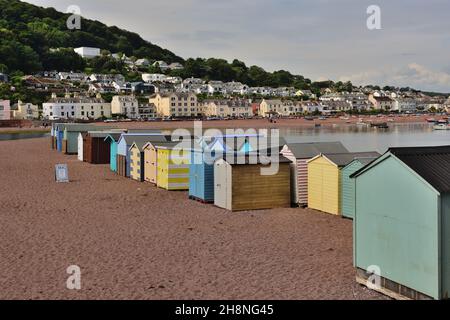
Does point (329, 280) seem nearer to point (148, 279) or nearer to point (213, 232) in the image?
point (148, 279)

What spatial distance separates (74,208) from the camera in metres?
17.2

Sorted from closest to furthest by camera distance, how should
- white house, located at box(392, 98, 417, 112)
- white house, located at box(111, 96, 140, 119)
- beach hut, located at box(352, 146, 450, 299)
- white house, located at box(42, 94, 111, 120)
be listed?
beach hut, located at box(352, 146, 450, 299) < white house, located at box(42, 94, 111, 120) < white house, located at box(111, 96, 140, 119) < white house, located at box(392, 98, 417, 112)

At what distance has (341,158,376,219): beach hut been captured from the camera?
1469 cm

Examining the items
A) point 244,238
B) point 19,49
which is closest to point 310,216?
point 244,238

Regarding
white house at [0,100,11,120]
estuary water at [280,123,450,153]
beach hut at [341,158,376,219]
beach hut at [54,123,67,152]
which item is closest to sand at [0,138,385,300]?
beach hut at [341,158,376,219]

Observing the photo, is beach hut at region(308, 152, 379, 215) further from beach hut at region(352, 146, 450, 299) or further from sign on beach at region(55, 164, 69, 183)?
sign on beach at region(55, 164, 69, 183)

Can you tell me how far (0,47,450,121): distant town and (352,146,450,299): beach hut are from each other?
344 ft

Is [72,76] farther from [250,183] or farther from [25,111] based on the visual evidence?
[250,183]

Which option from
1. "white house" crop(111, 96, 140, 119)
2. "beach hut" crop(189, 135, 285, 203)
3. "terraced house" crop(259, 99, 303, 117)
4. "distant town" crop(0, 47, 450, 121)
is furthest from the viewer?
"terraced house" crop(259, 99, 303, 117)

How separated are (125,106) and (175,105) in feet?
42.6

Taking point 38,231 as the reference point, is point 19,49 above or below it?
above

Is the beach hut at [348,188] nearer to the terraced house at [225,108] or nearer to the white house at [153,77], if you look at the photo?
the terraced house at [225,108]

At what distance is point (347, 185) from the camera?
1502cm

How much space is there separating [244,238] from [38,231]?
547 centimetres
